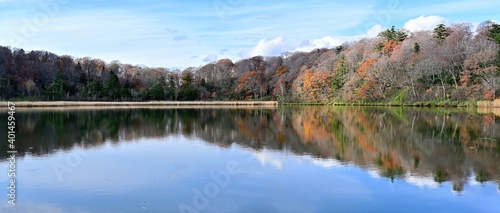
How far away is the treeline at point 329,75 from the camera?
40750 mm

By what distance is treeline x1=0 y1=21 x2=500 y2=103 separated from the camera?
4075cm

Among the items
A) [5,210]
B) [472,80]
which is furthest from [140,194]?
[472,80]

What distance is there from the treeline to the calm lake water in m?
27.8

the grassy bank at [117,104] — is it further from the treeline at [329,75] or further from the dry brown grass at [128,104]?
the treeline at [329,75]

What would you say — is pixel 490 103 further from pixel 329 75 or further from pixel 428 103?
pixel 329 75

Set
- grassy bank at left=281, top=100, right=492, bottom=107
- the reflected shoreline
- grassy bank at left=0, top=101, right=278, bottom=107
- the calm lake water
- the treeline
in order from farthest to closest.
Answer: grassy bank at left=0, top=101, right=278, bottom=107 → the treeline → grassy bank at left=281, top=100, right=492, bottom=107 → the reflected shoreline → the calm lake water

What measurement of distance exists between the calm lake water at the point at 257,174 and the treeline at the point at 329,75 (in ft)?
91.2

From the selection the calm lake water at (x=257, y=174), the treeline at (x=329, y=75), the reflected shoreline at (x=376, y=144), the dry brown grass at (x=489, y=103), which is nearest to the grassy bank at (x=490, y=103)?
the dry brown grass at (x=489, y=103)

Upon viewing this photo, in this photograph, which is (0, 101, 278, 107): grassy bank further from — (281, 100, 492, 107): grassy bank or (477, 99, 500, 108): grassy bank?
(477, 99, 500, 108): grassy bank

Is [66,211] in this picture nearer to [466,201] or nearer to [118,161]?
[118,161]

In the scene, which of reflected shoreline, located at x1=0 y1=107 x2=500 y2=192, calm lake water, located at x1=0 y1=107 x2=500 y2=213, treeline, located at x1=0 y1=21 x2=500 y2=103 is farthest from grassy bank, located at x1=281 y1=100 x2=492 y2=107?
calm lake water, located at x1=0 y1=107 x2=500 y2=213

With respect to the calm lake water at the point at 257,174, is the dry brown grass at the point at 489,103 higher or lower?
higher

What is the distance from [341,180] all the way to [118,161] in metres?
5.61

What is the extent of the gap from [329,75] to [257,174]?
4867cm
